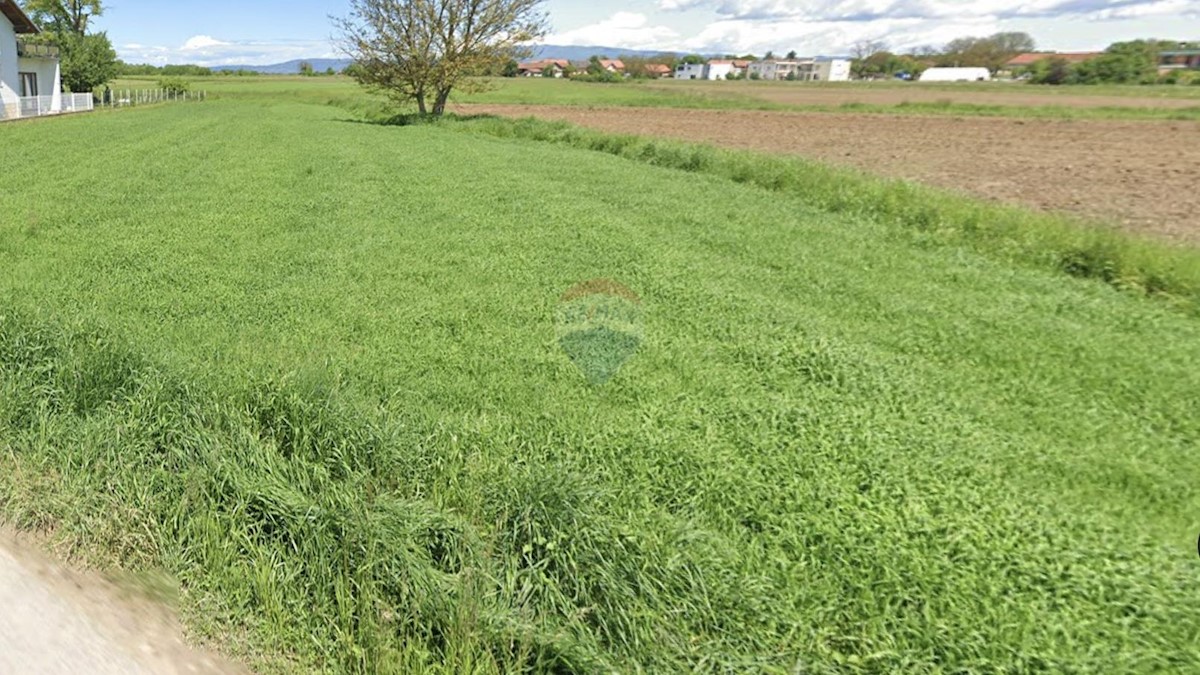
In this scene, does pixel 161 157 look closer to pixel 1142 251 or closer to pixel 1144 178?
pixel 1142 251

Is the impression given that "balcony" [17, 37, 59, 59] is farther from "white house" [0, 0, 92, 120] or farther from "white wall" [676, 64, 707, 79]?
"white wall" [676, 64, 707, 79]

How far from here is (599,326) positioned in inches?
207

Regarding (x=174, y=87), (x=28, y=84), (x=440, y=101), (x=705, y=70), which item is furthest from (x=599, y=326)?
(x=705, y=70)

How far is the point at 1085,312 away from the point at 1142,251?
2045 millimetres

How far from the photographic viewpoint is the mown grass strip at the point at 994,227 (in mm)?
6555

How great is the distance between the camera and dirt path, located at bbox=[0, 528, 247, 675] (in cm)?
232

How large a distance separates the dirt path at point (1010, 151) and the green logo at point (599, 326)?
28.7 feet

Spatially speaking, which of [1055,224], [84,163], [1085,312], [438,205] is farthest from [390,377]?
[84,163]

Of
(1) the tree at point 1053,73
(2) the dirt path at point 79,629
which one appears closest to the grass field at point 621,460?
(2) the dirt path at point 79,629

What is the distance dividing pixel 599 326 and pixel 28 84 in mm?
46595

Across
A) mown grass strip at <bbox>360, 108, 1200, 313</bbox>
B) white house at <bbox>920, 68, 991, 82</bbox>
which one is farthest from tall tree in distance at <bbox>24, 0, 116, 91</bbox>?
white house at <bbox>920, 68, 991, 82</bbox>

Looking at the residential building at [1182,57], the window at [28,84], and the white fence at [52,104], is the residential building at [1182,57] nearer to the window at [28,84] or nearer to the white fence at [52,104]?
the white fence at [52,104]

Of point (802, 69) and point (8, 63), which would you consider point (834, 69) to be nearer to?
point (802, 69)

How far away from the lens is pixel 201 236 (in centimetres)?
777
